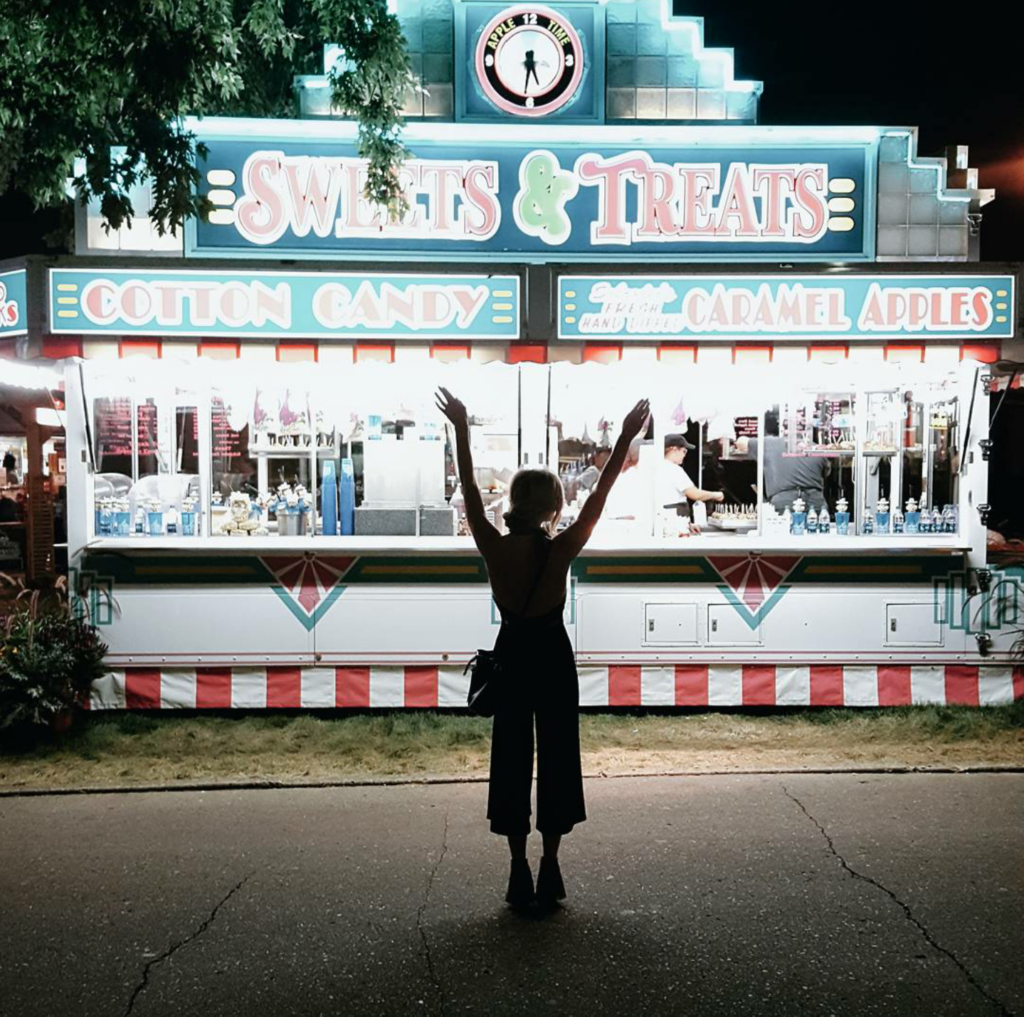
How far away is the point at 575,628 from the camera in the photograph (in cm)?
737

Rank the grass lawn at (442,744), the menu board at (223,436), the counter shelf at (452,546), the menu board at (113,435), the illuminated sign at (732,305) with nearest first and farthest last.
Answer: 1. the grass lawn at (442,744)
2. the illuminated sign at (732,305)
3. the counter shelf at (452,546)
4. the menu board at (113,435)
5. the menu board at (223,436)

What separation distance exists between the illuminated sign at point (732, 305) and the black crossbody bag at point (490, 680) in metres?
3.48

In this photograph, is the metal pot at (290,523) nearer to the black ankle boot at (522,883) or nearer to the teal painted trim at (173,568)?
the teal painted trim at (173,568)

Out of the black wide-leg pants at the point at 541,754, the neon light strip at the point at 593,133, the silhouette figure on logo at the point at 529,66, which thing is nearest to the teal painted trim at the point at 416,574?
the neon light strip at the point at 593,133

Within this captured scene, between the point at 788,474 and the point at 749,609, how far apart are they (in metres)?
1.52

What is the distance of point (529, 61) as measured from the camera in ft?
24.6

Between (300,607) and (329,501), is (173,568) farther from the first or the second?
(329,501)

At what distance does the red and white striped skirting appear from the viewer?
7.32 meters

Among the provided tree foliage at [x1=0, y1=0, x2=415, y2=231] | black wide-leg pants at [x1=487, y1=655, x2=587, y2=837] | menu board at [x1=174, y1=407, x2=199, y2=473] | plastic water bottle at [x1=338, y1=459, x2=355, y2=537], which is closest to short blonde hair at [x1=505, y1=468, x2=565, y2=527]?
black wide-leg pants at [x1=487, y1=655, x2=587, y2=837]

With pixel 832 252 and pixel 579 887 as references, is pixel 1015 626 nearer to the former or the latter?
pixel 832 252

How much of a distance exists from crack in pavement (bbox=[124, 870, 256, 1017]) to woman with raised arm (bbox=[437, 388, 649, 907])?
49.8 inches

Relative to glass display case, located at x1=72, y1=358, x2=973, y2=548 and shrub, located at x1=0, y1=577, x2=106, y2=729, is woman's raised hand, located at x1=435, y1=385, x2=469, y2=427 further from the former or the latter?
shrub, located at x1=0, y1=577, x2=106, y2=729


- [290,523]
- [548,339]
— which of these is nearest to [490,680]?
[548,339]

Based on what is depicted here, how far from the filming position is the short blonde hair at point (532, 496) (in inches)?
160
